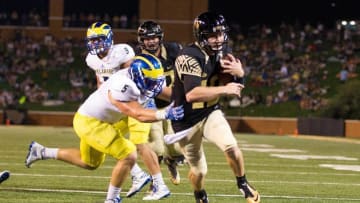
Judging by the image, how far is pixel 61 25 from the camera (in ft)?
131

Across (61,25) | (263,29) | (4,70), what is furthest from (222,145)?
(61,25)

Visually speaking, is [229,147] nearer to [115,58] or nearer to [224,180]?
[115,58]

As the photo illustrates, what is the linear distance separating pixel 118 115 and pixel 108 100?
0.62 feet

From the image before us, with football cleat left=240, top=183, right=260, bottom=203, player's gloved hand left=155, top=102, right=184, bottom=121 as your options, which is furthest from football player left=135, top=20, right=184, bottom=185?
player's gloved hand left=155, top=102, right=184, bottom=121

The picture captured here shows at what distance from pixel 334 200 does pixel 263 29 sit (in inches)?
1162

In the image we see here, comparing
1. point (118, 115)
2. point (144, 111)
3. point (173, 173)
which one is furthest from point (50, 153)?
point (144, 111)

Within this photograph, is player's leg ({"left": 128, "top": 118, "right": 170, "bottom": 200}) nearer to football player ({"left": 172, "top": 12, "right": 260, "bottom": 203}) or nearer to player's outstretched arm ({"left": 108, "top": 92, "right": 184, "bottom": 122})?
Result: football player ({"left": 172, "top": 12, "right": 260, "bottom": 203})

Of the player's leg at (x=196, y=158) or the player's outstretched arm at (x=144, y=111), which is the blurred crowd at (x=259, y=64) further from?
the player's outstretched arm at (x=144, y=111)

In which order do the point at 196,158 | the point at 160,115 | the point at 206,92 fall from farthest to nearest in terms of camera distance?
1. the point at 196,158
2. the point at 206,92
3. the point at 160,115

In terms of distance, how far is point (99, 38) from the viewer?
820 cm

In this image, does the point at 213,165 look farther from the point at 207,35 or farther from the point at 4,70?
the point at 4,70

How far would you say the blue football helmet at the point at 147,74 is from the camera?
6645 millimetres

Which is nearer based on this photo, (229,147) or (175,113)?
(175,113)

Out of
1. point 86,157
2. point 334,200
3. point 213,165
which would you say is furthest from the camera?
point 213,165
